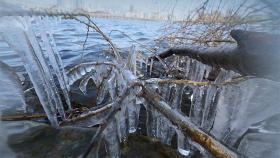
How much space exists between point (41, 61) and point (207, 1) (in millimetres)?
2084

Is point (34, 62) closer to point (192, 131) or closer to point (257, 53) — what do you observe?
point (192, 131)

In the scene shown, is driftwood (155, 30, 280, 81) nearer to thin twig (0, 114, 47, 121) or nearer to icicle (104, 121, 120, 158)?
icicle (104, 121, 120, 158)

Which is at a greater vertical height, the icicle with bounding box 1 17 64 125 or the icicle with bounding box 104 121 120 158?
the icicle with bounding box 1 17 64 125

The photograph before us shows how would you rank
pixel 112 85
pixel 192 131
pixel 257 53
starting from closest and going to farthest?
pixel 257 53, pixel 192 131, pixel 112 85

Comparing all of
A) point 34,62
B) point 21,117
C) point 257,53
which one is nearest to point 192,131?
point 257,53

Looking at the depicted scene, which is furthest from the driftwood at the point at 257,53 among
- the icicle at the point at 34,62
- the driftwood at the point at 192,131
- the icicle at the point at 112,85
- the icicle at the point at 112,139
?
the icicle at the point at 112,85

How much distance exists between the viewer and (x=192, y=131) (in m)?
1.44

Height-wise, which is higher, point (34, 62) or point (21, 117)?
point (34, 62)

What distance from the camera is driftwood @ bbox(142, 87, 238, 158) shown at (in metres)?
1.23

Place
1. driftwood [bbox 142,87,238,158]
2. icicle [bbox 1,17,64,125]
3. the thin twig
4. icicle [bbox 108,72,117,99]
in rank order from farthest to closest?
1. icicle [bbox 108,72,117,99]
2. the thin twig
3. icicle [bbox 1,17,64,125]
4. driftwood [bbox 142,87,238,158]

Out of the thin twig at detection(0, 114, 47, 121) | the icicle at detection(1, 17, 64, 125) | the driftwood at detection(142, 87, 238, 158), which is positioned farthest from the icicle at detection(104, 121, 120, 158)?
the thin twig at detection(0, 114, 47, 121)

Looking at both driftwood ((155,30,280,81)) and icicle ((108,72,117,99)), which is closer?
driftwood ((155,30,280,81))

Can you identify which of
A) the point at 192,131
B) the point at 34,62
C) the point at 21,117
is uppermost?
the point at 34,62

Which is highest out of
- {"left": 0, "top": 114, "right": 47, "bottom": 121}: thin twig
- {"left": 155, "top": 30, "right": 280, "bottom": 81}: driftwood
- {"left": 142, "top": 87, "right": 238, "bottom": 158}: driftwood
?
{"left": 155, "top": 30, "right": 280, "bottom": 81}: driftwood
